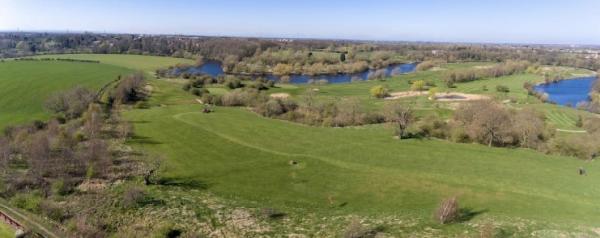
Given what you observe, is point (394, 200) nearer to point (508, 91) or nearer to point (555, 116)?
point (555, 116)

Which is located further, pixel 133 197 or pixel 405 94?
pixel 405 94

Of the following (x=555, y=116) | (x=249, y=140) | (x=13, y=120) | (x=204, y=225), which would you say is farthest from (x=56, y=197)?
(x=555, y=116)

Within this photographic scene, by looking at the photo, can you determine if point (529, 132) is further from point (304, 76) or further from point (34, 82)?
point (304, 76)

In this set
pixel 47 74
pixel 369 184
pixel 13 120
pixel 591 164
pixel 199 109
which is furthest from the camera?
pixel 47 74

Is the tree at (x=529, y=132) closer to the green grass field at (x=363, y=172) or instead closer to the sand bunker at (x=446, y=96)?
the green grass field at (x=363, y=172)

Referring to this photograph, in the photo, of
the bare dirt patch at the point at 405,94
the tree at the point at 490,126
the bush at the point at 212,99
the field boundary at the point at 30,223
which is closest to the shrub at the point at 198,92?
the bush at the point at 212,99

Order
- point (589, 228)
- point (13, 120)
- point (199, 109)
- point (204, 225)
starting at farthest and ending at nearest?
point (199, 109)
point (13, 120)
point (204, 225)
point (589, 228)

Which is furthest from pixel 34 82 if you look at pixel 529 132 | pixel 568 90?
pixel 568 90
